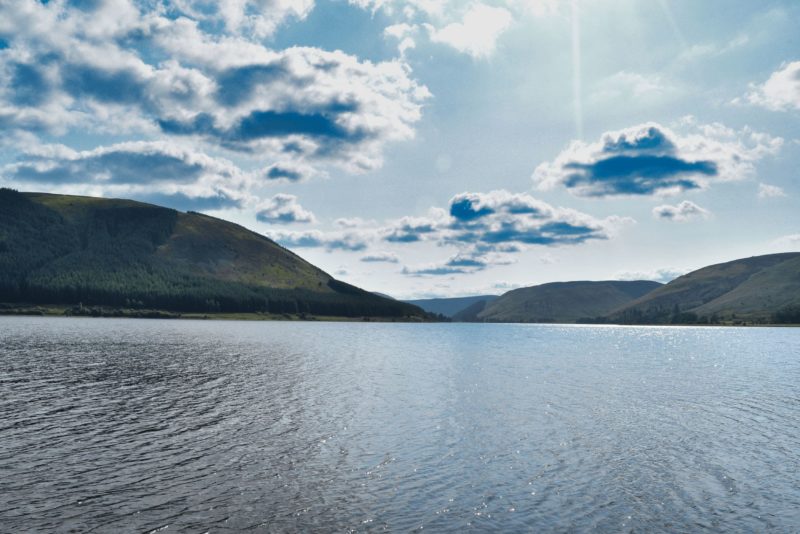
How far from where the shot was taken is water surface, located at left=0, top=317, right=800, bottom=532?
27359 mm

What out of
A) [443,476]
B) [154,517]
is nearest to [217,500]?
[154,517]

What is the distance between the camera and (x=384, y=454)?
129 ft

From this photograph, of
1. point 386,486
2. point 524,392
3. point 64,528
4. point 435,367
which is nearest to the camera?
point 64,528

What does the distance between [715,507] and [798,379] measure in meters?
83.6

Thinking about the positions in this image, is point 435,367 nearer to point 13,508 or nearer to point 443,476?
point 443,476

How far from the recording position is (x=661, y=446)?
43688 millimetres

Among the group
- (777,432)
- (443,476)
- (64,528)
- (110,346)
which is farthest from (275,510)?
(110,346)

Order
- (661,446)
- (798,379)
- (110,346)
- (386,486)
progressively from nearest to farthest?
(386,486) < (661,446) < (798,379) < (110,346)

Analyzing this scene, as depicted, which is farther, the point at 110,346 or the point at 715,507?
the point at 110,346

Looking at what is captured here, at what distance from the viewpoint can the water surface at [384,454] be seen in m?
27.4

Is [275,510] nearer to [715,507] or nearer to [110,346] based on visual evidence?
[715,507]

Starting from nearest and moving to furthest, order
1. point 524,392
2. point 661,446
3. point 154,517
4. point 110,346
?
point 154,517
point 661,446
point 524,392
point 110,346

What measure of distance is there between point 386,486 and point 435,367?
248 feet

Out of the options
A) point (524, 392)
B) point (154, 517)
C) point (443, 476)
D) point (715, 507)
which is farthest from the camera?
point (524, 392)
